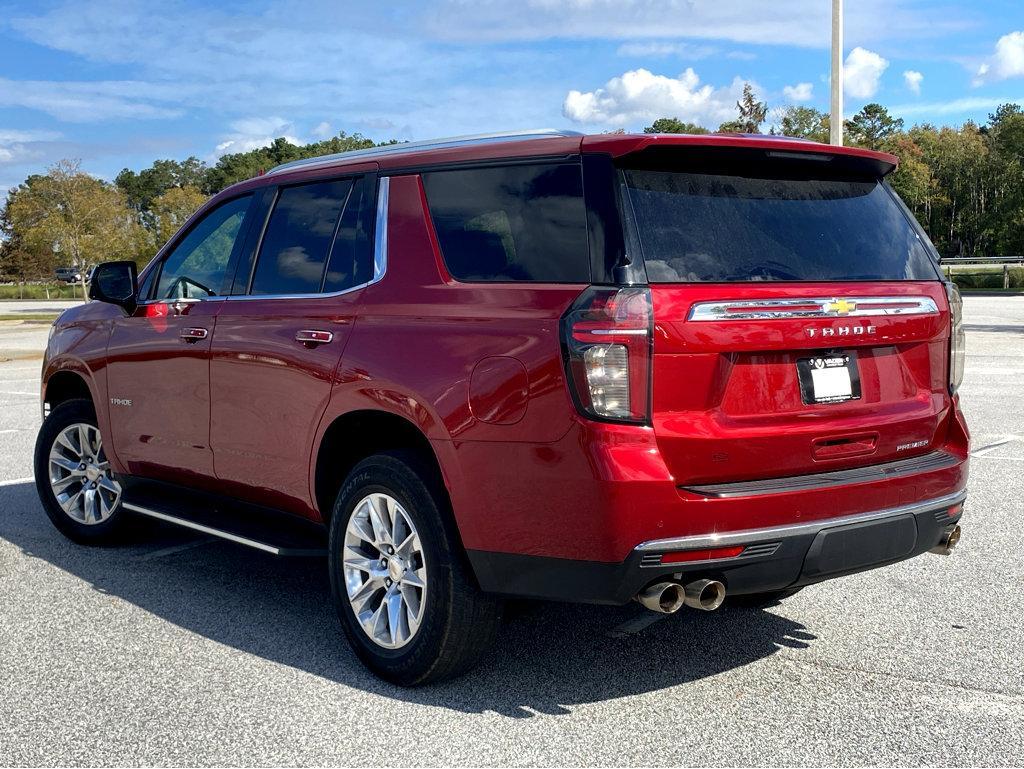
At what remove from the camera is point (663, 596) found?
3.52m

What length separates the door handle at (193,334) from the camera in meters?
5.04

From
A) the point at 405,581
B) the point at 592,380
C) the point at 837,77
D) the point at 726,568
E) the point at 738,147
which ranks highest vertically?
the point at 837,77

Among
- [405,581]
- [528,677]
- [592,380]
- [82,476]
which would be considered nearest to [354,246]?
[405,581]

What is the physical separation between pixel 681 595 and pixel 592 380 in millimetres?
767

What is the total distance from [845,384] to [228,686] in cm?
244

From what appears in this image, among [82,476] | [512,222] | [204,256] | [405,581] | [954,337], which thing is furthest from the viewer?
[82,476]

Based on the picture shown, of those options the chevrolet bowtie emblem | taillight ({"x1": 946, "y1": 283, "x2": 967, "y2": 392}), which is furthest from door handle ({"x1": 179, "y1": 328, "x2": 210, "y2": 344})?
taillight ({"x1": 946, "y1": 283, "x2": 967, "y2": 392})

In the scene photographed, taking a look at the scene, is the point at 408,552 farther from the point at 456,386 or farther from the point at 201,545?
the point at 201,545

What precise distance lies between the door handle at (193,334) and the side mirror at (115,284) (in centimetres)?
59

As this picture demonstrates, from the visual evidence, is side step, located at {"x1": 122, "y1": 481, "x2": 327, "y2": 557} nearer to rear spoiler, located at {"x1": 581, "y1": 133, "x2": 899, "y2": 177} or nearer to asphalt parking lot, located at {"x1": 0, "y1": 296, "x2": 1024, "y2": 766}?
asphalt parking lot, located at {"x1": 0, "y1": 296, "x2": 1024, "y2": 766}

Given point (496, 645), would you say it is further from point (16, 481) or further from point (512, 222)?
point (16, 481)

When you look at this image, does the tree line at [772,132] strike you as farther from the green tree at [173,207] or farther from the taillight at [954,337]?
the taillight at [954,337]

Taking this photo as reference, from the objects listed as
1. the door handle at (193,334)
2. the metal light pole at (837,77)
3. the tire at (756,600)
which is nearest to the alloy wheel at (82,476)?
the door handle at (193,334)

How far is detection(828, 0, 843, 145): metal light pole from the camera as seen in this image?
50.7ft
